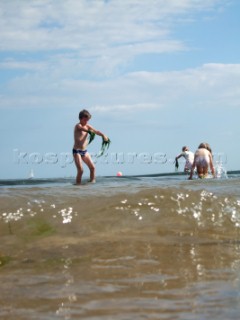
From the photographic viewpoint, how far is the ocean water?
2734mm

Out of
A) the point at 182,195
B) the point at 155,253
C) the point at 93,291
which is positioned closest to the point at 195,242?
the point at 155,253

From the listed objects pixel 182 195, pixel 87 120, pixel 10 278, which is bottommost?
pixel 10 278

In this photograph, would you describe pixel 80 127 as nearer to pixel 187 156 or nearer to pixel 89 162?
pixel 89 162

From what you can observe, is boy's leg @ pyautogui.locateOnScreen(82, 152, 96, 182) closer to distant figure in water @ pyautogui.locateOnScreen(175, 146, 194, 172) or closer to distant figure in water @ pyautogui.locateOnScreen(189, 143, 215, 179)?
distant figure in water @ pyautogui.locateOnScreen(189, 143, 215, 179)

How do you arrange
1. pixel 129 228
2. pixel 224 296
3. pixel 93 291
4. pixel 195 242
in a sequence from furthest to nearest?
1. pixel 129 228
2. pixel 195 242
3. pixel 93 291
4. pixel 224 296

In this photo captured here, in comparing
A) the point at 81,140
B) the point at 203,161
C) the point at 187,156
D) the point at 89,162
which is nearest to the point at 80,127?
the point at 81,140

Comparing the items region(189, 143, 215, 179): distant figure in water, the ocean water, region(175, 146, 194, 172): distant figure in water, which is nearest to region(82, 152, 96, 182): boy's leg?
region(189, 143, 215, 179): distant figure in water

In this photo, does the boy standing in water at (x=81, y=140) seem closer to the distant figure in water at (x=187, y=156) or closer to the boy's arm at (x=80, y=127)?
the boy's arm at (x=80, y=127)

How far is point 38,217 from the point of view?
529 centimetres

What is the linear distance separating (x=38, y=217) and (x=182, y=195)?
65.9 inches

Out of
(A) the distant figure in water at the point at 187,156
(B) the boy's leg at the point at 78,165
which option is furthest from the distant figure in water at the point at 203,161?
(B) the boy's leg at the point at 78,165

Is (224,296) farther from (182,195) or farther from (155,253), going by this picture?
(182,195)

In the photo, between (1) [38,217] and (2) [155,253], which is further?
(1) [38,217]

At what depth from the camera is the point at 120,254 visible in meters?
4.23
